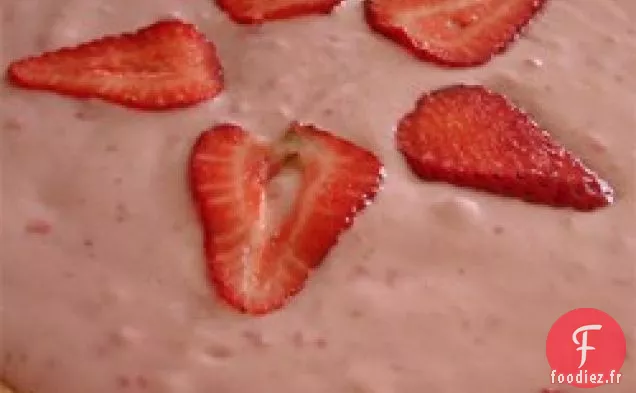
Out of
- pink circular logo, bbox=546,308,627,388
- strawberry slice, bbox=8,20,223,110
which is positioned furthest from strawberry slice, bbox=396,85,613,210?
strawberry slice, bbox=8,20,223,110

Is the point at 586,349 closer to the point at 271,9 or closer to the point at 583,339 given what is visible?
the point at 583,339

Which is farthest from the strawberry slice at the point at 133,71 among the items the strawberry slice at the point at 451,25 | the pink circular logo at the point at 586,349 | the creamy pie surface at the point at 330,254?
the pink circular logo at the point at 586,349

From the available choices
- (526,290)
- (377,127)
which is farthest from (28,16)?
(526,290)

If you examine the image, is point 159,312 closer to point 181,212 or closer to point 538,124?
point 181,212

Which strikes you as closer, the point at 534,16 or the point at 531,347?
the point at 531,347

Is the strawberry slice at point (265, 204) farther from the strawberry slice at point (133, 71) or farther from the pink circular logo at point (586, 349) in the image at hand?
the pink circular logo at point (586, 349)

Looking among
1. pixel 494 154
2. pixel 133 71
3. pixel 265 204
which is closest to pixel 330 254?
pixel 265 204

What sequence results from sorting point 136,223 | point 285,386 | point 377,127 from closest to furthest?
point 285,386, point 136,223, point 377,127
